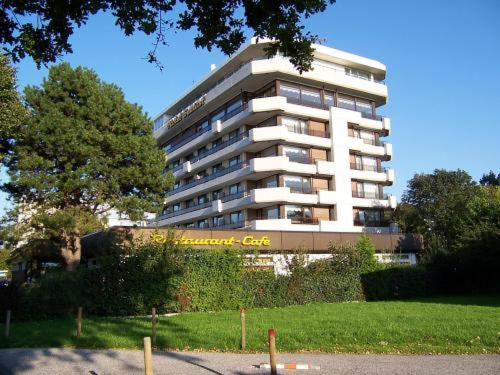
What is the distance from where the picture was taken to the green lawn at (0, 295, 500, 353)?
38.9 ft

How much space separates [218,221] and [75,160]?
84.5 ft

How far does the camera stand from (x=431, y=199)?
47906 mm

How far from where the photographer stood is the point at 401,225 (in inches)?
1966

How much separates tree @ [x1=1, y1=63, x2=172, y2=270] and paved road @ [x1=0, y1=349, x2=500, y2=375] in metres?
18.1

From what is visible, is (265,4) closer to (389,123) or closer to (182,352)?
(182,352)

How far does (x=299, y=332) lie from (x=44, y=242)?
74.8 ft

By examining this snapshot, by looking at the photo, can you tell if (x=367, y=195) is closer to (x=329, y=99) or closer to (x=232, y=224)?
(x=329, y=99)

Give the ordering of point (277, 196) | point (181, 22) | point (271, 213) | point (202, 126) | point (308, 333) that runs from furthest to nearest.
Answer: point (202, 126), point (271, 213), point (277, 196), point (308, 333), point (181, 22)

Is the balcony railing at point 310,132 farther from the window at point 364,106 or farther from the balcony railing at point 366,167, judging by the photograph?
the window at point 364,106

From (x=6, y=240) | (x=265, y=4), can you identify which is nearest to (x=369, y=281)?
(x=6, y=240)

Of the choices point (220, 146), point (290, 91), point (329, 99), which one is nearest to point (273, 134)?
point (290, 91)

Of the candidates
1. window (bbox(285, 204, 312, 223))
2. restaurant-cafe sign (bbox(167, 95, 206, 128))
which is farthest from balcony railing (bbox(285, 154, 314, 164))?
restaurant-cafe sign (bbox(167, 95, 206, 128))

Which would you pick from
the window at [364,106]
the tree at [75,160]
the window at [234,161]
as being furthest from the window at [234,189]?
the tree at [75,160]

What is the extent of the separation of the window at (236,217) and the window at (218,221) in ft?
6.22
